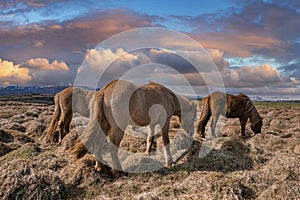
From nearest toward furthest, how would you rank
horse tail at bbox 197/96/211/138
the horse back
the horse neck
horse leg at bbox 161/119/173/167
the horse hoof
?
1. the horse hoof
2. horse leg at bbox 161/119/173/167
3. horse tail at bbox 197/96/211/138
4. the horse back
5. the horse neck

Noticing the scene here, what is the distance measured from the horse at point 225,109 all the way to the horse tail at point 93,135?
694 cm

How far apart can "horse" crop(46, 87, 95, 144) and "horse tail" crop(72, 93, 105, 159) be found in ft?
15.8

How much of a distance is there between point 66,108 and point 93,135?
6.67m

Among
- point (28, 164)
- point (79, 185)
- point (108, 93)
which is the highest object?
point (108, 93)

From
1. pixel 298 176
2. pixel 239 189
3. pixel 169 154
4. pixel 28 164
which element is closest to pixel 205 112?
pixel 169 154

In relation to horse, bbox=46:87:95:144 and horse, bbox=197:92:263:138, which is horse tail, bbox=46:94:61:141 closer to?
horse, bbox=46:87:95:144

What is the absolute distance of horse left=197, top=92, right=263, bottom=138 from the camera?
14406 mm

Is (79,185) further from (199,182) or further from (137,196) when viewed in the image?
A: (199,182)

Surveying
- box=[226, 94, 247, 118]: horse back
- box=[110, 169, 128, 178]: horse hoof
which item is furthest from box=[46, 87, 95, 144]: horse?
box=[226, 94, 247, 118]: horse back

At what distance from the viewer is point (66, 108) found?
46.1ft

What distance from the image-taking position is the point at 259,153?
943 cm

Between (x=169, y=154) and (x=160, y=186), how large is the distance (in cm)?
202

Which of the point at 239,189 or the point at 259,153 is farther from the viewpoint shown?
the point at 259,153

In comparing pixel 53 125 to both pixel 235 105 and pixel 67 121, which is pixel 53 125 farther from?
pixel 235 105
